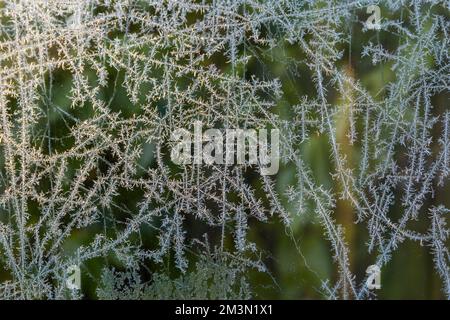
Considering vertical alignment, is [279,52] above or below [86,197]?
above

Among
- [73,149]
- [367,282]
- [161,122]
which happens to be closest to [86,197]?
[73,149]

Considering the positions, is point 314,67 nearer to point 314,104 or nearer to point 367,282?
point 314,104

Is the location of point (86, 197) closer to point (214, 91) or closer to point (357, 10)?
point (214, 91)

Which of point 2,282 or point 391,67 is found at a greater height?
point 391,67

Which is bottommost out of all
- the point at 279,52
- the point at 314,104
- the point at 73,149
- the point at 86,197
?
the point at 86,197

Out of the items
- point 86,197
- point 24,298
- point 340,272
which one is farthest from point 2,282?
point 340,272
